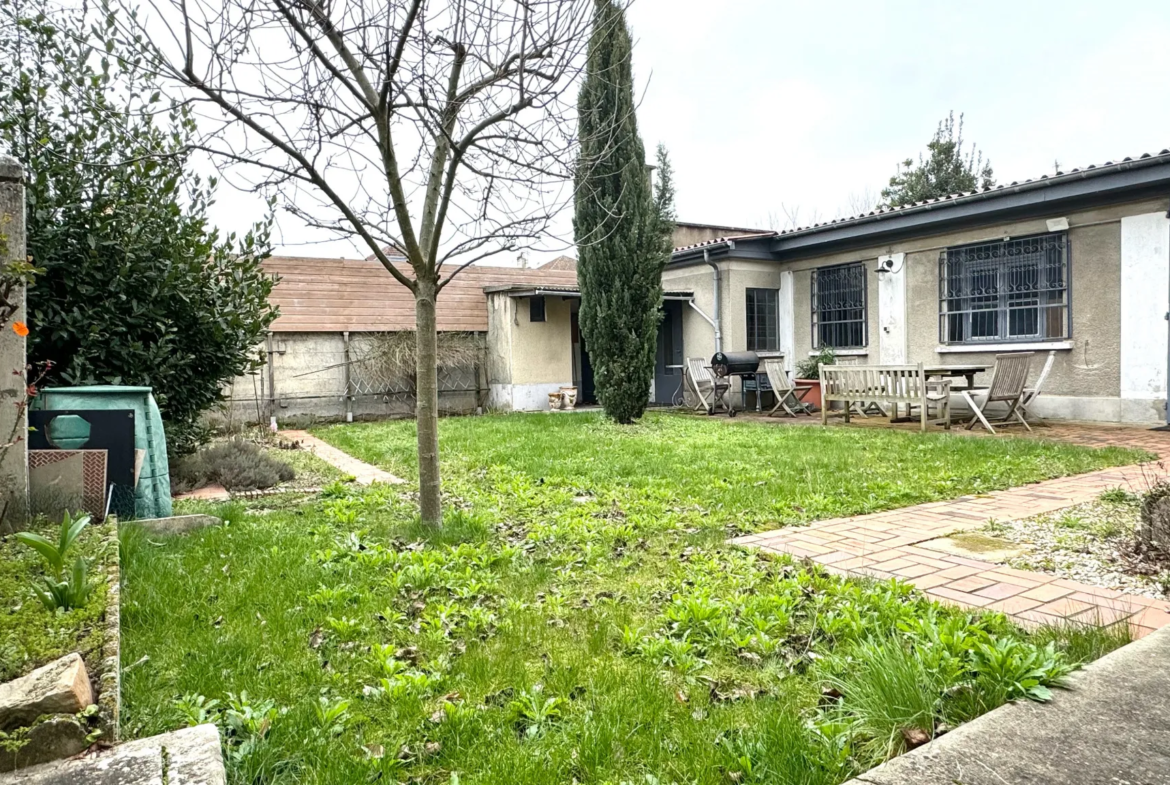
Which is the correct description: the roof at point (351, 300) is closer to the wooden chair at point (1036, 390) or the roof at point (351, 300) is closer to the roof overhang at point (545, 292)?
the roof overhang at point (545, 292)

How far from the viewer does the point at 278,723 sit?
2020 millimetres

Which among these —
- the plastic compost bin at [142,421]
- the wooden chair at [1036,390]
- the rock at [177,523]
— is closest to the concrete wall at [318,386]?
the plastic compost bin at [142,421]

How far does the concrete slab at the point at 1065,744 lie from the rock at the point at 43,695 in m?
1.81

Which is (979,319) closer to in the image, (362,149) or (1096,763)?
(362,149)

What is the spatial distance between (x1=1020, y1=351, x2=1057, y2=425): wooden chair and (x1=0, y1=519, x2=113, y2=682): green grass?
1007cm

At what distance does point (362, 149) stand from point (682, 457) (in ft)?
14.4

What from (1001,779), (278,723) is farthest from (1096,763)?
(278,723)

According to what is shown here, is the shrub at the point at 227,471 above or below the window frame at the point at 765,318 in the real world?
below

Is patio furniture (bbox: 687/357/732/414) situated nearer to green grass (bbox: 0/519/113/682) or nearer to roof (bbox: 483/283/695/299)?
roof (bbox: 483/283/695/299)

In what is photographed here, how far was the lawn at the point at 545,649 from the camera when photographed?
188 centimetres

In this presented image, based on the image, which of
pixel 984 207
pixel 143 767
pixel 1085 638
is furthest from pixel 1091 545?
pixel 984 207

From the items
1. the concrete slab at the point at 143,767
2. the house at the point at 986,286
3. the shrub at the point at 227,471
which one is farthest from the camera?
the house at the point at 986,286

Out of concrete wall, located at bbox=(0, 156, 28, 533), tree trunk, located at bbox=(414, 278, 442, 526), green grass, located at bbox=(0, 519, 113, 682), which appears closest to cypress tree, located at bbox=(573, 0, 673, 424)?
tree trunk, located at bbox=(414, 278, 442, 526)

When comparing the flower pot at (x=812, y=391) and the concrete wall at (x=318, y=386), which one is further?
the concrete wall at (x=318, y=386)
